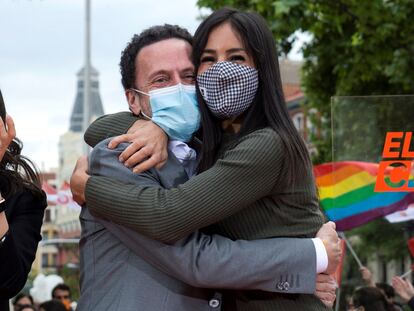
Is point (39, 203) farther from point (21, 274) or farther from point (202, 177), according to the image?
point (202, 177)

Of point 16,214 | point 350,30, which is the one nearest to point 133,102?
point 16,214

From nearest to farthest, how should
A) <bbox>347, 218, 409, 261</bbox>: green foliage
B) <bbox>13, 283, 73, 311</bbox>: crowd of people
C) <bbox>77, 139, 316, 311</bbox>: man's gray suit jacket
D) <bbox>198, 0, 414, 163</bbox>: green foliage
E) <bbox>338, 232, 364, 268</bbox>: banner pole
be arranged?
<bbox>77, 139, 316, 311</bbox>: man's gray suit jacket
<bbox>347, 218, 409, 261</bbox>: green foliage
<bbox>338, 232, 364, 268</bbox>: banner pole
<bbox>13, 283, 73, 311</bbox>: crowd of people
<bbox>198, 0, 414, 163</bbox>: green foliage

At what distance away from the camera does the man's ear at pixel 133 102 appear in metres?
3.64

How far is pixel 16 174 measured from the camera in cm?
371

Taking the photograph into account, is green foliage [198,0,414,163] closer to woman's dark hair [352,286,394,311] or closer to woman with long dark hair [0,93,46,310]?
woman's dark hair [352,286,394,311]

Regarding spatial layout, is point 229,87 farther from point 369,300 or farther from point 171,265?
point 369,300

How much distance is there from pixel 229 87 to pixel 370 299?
5086 millimetres

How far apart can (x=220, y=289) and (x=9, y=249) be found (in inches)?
27.0

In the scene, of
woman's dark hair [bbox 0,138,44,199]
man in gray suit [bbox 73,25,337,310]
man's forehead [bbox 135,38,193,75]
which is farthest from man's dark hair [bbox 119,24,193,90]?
woman's dark hair [bbox 0,138,44,199]

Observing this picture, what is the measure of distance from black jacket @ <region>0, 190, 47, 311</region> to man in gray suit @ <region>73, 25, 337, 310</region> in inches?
7.6

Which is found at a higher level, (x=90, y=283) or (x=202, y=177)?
(x=202, y=177)

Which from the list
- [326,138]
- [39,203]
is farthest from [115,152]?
[326,138]

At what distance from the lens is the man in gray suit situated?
127 inches

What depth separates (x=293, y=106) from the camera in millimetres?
58906
